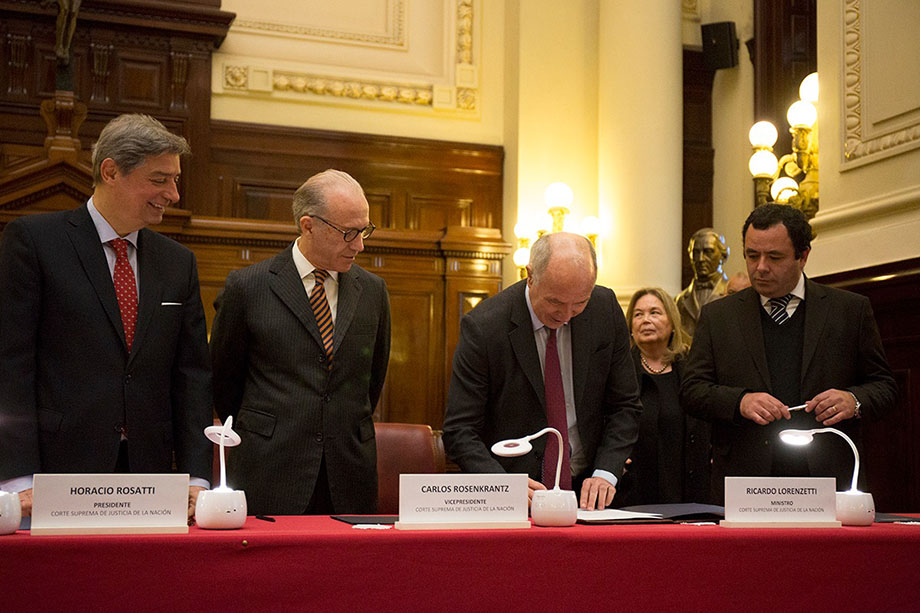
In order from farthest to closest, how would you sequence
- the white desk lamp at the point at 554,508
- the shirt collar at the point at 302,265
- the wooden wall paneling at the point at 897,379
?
the wooden wall paneling at the point at 897,379
the shirt collar at the point at 302,265
the white desk lamp at the point at 554,508

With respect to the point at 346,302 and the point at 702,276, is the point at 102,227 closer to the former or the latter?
the point at 346,302

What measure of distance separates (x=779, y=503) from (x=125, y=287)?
61.0 inches

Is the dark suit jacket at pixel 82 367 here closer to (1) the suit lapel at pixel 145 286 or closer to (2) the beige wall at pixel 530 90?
(1) the suit lapel at pixel 145 286

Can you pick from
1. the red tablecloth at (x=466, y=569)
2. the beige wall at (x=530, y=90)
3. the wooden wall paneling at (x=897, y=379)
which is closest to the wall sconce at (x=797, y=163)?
the wooden wall paneling at (x=897, y=379)

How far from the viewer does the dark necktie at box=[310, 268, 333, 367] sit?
106 inches

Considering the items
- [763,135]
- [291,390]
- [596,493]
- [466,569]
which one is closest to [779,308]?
[596,493]

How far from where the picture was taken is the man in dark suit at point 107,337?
7.35 ft

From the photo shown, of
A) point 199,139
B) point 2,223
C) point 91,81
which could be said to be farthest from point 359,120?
point 2,223

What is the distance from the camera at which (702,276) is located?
5.82m

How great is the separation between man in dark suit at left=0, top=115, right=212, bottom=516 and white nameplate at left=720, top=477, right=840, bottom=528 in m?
1.15

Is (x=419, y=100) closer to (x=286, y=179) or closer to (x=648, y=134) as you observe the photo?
(x=286, y=179)

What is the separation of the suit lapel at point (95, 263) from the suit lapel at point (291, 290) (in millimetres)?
480

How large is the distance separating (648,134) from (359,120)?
93.6 inches

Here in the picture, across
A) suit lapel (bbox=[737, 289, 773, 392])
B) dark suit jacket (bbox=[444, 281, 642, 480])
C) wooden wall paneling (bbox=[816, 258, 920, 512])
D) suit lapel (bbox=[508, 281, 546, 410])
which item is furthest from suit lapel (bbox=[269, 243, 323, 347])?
wooden wall paneling (bbox=[816, 258, 920, 512])
